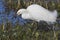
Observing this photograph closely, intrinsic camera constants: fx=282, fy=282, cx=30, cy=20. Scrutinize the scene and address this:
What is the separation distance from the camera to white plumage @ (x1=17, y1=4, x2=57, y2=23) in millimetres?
4211

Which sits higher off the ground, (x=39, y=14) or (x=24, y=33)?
(x=39, y=14)

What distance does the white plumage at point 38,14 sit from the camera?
4211mm

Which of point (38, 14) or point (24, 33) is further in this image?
point (38, 14)

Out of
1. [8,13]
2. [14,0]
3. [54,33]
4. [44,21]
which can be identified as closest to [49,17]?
[44,21]

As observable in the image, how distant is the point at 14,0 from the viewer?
17.1 feet

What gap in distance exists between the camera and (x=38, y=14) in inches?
169

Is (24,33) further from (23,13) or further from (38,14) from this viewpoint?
(23,13)

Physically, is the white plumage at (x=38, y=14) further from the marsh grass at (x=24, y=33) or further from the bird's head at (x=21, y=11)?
the marsh grass at (x=24, y=33)

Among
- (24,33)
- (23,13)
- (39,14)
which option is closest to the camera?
(24,33)

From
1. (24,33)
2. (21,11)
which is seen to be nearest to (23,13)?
(21,11)

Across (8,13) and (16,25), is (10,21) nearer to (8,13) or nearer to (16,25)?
(16,25)

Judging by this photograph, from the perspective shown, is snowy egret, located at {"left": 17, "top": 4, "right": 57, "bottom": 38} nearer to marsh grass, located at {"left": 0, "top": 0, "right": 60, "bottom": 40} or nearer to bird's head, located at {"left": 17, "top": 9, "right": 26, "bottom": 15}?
bird's head, located at {"left": 17, "top": 9, "right": 26, "bottom": 15}

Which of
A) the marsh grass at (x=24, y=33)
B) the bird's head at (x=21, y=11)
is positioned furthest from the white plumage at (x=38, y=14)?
the marsh grass at (x=24, y=33)

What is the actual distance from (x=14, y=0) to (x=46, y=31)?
1419mm
